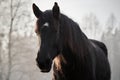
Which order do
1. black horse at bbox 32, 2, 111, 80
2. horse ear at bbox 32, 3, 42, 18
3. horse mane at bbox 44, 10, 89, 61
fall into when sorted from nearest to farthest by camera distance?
black horse at bbox 32, 2, 111, 80
horse ear at bbox 32, 3, 42, 18
horse mane at bbox 44, 10, 89, 61

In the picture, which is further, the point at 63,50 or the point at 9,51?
the point at 9,51

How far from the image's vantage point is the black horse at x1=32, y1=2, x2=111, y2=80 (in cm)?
648

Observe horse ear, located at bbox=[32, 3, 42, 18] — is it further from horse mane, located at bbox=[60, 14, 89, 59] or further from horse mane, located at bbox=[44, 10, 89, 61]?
horse mane, located at bbox=[60, 14, 89, 59]

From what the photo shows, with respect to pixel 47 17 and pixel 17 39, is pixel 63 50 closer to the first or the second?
pixel 47 17

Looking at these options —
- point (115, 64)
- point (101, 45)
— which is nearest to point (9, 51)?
point (101, 45)

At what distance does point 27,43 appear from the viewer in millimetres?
36844

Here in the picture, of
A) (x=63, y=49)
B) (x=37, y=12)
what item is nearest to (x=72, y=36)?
(x=63, y=49)

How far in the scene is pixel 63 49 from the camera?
23.4 feet

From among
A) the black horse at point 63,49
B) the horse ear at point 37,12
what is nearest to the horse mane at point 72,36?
the black horse at point 63,49

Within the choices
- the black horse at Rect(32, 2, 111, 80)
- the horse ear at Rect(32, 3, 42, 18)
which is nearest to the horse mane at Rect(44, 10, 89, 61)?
the black horse at Rect(32, 2, 111, 80)

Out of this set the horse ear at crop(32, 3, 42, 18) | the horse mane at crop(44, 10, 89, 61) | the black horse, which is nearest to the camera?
the black horse

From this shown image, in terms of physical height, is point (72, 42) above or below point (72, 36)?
below

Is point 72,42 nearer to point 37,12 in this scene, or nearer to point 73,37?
point 73,37

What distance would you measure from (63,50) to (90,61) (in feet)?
3.25
